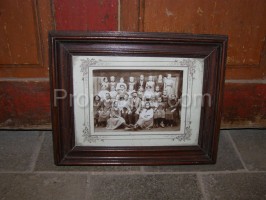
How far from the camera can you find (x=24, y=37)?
1.26 metres

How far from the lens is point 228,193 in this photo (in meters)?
1.03

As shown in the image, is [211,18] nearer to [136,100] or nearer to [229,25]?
[229,25]

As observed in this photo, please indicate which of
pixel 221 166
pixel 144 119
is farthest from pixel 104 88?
pixel 221 166

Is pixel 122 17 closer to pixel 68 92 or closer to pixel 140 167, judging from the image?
pixel 68 92

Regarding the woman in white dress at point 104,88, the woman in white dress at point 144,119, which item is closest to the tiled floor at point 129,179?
the woman in white dress at point 144,119

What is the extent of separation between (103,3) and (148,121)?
1.69ft

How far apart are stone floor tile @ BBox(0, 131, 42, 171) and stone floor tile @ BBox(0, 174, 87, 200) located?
0.06 m

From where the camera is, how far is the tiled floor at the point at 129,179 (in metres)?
1.01

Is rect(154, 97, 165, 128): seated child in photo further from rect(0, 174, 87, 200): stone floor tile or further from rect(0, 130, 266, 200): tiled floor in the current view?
rect(0, 174, 87, 200): stone floor tile

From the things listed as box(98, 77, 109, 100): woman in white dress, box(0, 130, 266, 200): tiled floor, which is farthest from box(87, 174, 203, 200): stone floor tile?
box(98, 77, 109, 100): woman in white dress

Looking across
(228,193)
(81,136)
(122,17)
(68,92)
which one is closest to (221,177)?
(228,193)

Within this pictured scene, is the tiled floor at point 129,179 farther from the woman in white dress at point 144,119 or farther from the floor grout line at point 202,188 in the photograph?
the woman in white dress at point 144,119

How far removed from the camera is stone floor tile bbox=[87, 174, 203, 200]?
1.01m

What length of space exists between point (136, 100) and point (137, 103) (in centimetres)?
1
